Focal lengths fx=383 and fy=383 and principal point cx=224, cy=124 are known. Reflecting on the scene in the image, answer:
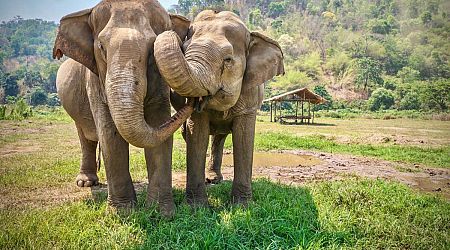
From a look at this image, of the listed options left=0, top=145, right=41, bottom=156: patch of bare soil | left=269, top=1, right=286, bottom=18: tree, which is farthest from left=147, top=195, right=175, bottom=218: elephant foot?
left=269, top=1, right=286, bottom=18: tree

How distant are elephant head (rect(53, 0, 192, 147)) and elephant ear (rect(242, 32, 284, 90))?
114 centimetres

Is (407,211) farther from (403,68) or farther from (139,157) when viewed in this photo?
(403,68)

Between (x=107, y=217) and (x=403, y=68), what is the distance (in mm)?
78357

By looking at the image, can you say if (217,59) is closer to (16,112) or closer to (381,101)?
(16,112)

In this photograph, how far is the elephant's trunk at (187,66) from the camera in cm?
355

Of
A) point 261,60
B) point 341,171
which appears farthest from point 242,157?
point 341,171

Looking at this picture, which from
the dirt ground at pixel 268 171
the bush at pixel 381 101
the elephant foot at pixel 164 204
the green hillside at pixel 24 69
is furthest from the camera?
the bush at pixel 381 101

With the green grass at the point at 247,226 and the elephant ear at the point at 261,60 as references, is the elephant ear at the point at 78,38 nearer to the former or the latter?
the green grass at the point at 247,226

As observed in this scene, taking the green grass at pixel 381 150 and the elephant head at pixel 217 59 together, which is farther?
the green grass at pixel 381 150

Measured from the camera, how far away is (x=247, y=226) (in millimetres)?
3920

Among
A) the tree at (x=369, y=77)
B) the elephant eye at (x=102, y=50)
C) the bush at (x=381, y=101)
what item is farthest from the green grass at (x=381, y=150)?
the tree at (x=369, y=77)

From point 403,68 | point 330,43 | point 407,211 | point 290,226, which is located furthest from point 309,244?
point 330,43

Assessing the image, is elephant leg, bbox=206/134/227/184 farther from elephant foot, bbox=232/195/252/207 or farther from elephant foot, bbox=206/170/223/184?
elephant foot, bbox=232/195/252/207

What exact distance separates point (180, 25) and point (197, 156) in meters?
1.75
